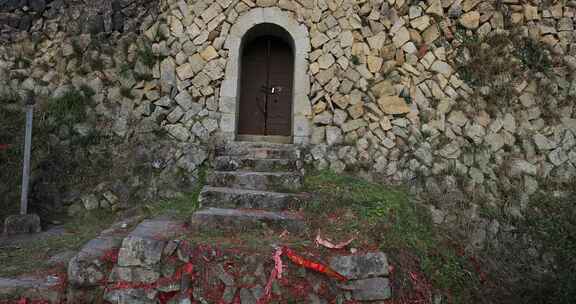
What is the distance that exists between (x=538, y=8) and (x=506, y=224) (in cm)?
337

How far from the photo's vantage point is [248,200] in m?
3.91

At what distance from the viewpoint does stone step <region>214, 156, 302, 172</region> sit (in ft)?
15.2

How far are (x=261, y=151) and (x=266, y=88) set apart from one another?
4.90ft

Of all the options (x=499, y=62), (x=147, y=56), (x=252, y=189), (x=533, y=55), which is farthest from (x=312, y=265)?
(x=533, y=55)

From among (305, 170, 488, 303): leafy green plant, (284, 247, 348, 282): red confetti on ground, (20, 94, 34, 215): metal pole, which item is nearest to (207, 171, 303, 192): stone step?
(305, 170, 488, 303): leafy green plant

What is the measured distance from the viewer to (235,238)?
3.35 m

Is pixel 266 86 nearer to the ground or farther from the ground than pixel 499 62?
nearer to the ground

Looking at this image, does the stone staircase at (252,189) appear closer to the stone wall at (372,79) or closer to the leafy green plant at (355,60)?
the stone wall at (372,79)

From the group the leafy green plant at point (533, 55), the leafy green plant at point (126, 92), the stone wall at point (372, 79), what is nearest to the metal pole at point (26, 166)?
the stone wall at point (372, 79)

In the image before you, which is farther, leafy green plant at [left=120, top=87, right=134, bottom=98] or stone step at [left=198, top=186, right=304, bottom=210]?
leafy green plant at [left=120, top=87, right=134, bottom=98]

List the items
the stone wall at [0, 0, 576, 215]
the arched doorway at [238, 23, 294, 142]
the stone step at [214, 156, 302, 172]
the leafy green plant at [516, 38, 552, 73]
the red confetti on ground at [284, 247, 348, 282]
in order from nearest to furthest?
the red confetti on ground at [284, 247, 348, 282]
the stone step at [214, 156, 302, 172]
the stone wall at [0, 0, 576, 215]
the leafy green plant at [516, 38, 552, 73]
the arched doorway at [238, 23, 294, 142]

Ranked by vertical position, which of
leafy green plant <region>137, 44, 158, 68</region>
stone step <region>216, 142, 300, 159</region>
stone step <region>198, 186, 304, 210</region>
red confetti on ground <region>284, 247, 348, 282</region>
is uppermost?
leafy green plant <region>137, 44, 158, 68</region>

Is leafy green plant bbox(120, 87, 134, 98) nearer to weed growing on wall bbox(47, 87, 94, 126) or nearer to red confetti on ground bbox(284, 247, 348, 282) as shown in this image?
weed growing on wall bbox(47, 87, 94, 126)

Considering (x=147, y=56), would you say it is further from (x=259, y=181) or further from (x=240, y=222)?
(x=240, y=222)
